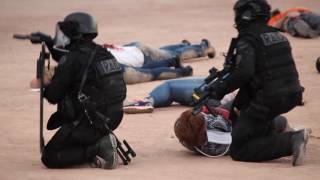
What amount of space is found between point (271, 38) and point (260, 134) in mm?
820

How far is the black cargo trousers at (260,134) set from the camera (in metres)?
8.55

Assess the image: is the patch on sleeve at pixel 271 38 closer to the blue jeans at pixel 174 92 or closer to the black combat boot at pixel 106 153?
the black combat boot at pixel 106 153

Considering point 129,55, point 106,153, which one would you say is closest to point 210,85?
point 106,153

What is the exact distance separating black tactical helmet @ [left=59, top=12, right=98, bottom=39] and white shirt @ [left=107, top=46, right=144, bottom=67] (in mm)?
4358

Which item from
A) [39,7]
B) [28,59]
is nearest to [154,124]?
[28,59]

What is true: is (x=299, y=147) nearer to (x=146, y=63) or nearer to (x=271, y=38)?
(x=271, y=38)

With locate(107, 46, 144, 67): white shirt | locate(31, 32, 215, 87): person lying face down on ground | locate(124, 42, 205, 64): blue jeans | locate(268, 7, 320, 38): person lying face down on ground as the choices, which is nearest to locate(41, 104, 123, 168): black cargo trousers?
locate(31, 32, 215, 87): person lying face down on ground

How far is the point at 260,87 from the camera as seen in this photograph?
28.1 feet

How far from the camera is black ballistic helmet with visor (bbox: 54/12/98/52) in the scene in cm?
841

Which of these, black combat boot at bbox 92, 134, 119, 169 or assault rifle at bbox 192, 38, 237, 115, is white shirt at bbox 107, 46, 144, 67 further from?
black combat boot at bbox 92, 134, 119, 169

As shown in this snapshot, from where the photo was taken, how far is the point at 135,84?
12.9m

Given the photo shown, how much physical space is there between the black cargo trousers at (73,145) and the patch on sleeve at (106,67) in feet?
1.13

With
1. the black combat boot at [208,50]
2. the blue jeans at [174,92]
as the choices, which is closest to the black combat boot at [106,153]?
the blue jeans at [174,92]

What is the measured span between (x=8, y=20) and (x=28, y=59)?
18.7 ft
